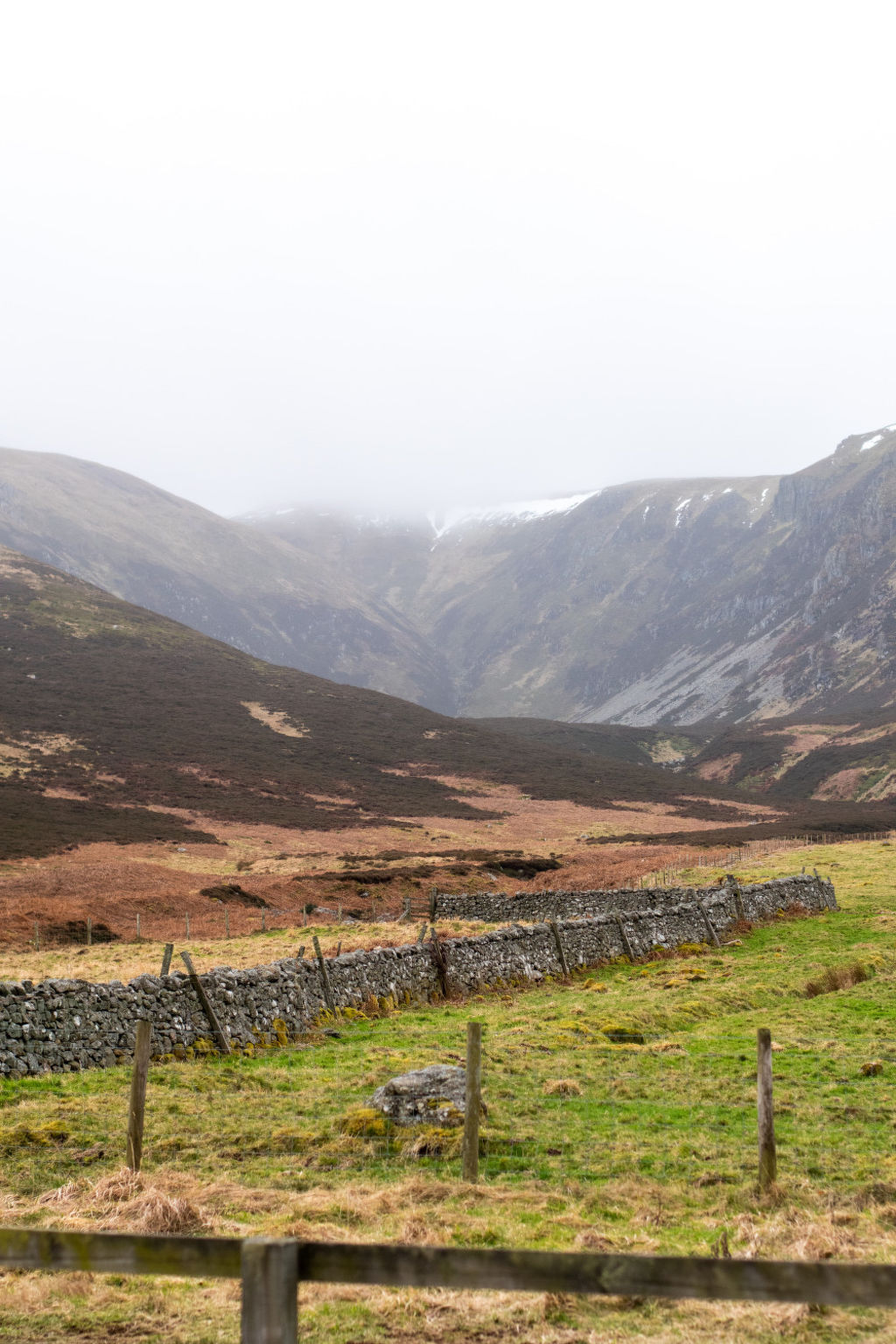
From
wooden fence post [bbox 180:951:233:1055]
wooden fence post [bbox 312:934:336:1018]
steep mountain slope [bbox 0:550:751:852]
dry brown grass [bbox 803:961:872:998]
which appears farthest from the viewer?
steep mountain slope [bbox 0:550:751:852]

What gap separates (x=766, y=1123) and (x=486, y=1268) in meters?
6.50

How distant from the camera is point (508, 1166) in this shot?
33.5 ft

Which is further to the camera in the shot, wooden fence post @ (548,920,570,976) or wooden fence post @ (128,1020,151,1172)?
wooden fence post @ (548,920,570,976)

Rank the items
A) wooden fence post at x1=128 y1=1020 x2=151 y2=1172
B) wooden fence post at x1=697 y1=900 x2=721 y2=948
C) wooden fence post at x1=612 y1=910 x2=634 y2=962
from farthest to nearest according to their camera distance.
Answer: wooden fence post at x1=697 y1=900 x2=721 y2=948, wooden fence post at x1=612 y1=910 x2=634 y2=962, wooden fence post at x1=128 y1=1020 x2=151 y2=1172

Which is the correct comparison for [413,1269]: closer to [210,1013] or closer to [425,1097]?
[425,1097]

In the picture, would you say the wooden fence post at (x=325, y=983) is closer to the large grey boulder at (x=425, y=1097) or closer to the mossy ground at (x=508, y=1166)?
the mossy ground at (x=508, y=1166)

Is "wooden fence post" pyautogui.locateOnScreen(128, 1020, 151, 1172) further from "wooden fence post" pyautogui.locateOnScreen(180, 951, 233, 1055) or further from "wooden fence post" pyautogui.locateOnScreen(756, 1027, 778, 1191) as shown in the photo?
Answer: "wooden fence post" pyautogui.locateOnScreen(756, 1027, 778, 1191)

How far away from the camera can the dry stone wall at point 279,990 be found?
14.9m

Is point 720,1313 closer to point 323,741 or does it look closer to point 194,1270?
point 194,1270

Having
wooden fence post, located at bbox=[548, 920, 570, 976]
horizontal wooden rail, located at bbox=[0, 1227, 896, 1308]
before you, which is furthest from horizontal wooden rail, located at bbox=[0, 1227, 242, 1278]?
wooden fence post, located at bbox=[548, 920, 570, 976]

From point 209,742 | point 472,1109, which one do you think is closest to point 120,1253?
point 472,1109

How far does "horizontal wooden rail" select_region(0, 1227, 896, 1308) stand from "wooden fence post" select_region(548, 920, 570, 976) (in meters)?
22.4

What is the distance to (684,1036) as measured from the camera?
16.6 metres

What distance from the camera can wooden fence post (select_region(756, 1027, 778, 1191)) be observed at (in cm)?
888
